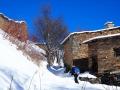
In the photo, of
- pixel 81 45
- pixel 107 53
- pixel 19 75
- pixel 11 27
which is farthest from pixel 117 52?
pixel 19 75

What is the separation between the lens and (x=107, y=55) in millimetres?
26719

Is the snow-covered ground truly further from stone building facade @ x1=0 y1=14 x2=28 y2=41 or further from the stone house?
the stone house

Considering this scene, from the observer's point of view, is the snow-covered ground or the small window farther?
the small window

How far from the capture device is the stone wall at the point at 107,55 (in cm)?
2667

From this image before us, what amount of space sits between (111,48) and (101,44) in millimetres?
874

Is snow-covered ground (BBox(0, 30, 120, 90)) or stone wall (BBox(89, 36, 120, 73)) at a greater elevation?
stone wall (BBox(89, 36, 120, 73))

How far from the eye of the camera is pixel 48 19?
4228 cm

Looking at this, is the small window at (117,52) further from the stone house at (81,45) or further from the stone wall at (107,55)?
the stone house at (81,45)

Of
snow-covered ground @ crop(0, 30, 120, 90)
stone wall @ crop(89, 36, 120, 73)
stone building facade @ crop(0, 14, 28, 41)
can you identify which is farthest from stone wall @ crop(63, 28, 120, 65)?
snow-covered ground @ crop(0, 30, 120, 90)

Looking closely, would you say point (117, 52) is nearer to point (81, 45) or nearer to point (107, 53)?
point (107, 53)

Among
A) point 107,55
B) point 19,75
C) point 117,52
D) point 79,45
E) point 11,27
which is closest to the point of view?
point 19,75

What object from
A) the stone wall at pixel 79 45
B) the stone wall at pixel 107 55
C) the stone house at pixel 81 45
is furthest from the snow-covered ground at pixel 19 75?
the stone wall at pixel 79 45

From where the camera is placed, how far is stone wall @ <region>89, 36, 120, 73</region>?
26.7 m

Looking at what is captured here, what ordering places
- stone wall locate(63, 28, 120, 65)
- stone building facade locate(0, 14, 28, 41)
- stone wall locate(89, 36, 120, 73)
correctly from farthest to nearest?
stone wall locate(63, 28, 120, 65) < stone wall locate(89, 36, 120, 73) < stone building facade locate(0, 14, 28, 41)
